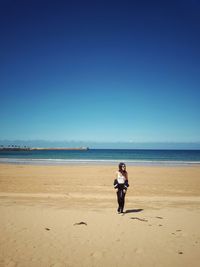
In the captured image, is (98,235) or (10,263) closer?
(10,263)

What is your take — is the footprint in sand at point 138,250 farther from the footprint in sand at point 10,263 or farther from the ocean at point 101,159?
the ocean at point 101,159

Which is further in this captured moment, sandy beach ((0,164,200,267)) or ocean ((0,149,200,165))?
ocean ((0,149,200,165))

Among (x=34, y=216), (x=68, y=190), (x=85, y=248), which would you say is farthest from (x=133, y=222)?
(x=68, y=190)

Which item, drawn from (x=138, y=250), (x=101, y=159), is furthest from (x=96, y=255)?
(x=101, y=159)

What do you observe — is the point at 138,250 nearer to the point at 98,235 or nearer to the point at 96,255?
the point at 96,255

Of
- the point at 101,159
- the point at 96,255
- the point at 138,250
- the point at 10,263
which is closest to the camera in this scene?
the point at 10,263

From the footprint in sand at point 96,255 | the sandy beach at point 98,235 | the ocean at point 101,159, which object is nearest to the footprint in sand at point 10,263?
the sandy beach at point 98,235

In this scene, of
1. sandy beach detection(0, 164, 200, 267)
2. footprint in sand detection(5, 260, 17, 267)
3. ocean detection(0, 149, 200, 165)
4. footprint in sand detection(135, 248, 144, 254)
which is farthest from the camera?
ocean detection(0, 149, 200, 165)

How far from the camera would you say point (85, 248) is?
5.26 meters

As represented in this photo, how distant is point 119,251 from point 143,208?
14.8 feet

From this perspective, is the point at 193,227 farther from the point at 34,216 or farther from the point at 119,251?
the point at 34,216

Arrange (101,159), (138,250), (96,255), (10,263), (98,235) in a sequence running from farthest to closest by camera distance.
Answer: (101,159)
(98,235)
(138,250)
(96,255)
(10,263)

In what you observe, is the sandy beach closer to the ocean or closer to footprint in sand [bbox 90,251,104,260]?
footprint in sand [bbox 90,251,104,260]

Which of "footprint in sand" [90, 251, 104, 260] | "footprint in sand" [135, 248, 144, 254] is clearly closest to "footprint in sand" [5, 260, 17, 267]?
"footprint in sand" [90, 251, 104, 260]
